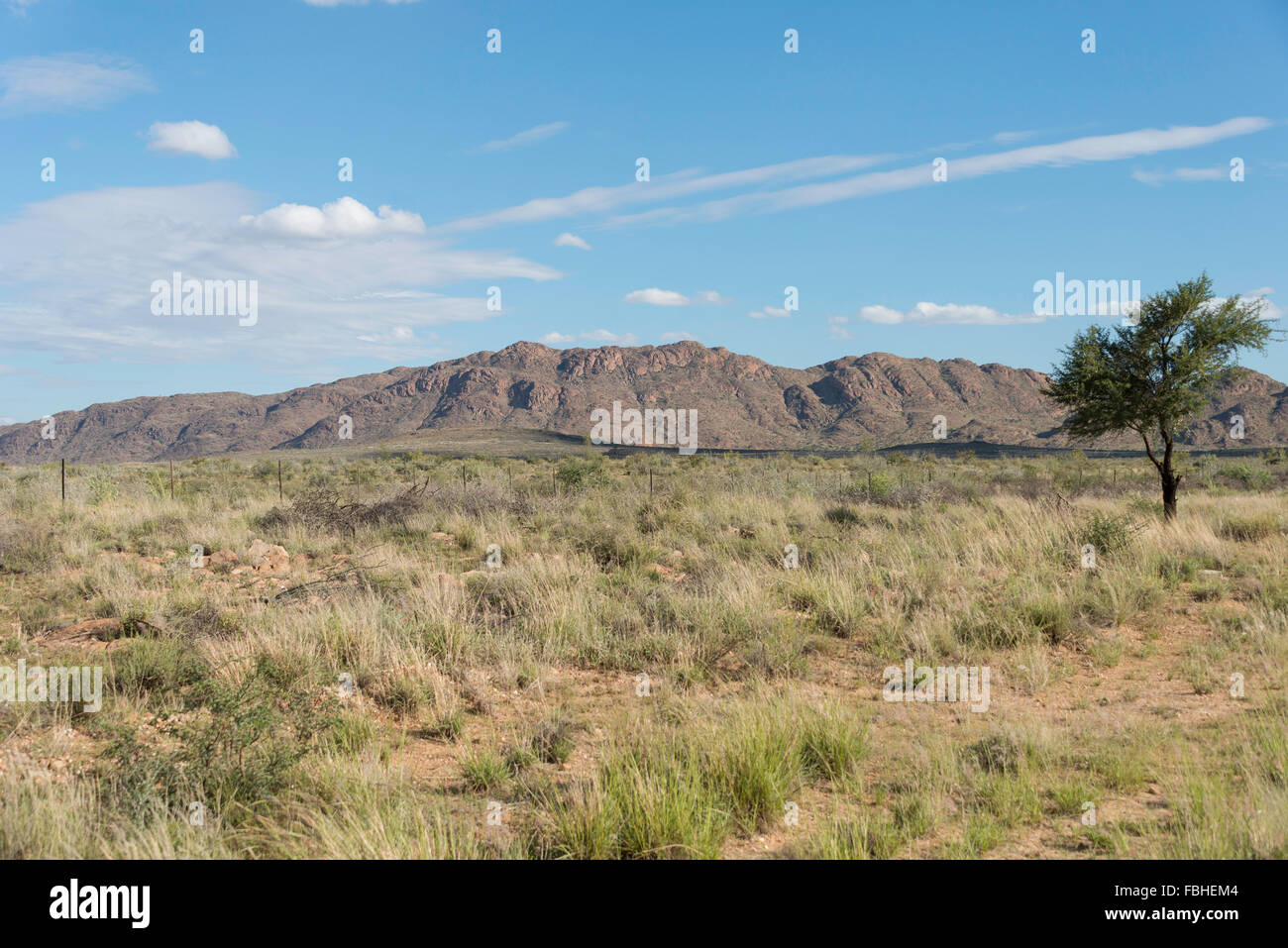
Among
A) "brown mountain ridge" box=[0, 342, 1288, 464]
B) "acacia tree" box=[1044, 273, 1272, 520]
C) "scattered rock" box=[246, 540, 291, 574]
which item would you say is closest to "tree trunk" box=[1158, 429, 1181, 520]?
"acacia tree" box=[1044, 273, 1272, 520]

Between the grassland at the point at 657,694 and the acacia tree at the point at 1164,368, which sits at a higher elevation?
the acacia tree at the point at 1164,368

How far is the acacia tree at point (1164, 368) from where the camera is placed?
14633mm

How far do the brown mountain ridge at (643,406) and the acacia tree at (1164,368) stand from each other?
9374cm

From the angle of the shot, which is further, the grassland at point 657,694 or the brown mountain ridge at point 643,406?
the brown mountain ridge at point 643,406

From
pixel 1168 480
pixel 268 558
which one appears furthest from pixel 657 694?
pixel 1168 480

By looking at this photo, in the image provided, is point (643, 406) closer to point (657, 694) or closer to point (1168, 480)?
point (1168, 480)

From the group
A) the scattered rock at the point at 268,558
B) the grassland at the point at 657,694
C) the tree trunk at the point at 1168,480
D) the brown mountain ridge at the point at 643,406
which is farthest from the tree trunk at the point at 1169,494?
the brown mountain ridge at the point at 643,406

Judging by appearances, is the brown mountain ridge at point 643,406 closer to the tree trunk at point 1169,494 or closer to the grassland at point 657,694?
the tree trunk at point 1169,494

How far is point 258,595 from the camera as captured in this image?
31.0ft

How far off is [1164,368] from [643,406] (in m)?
124

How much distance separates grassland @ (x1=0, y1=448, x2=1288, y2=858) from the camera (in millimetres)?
3877

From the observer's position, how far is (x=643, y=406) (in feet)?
452
